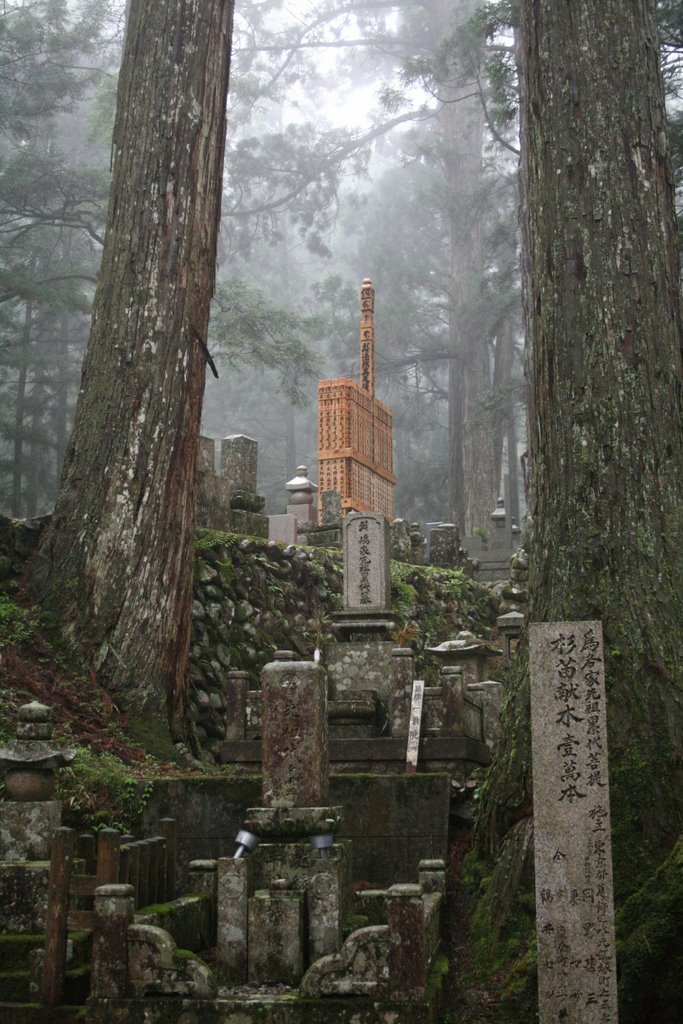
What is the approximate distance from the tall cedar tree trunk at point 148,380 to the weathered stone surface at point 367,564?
2.34m

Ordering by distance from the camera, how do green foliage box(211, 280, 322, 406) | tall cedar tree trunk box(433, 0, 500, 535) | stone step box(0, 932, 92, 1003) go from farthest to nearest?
tall cedar tree trunk box(433, 0, 500, 535) < green foliage box(211, 280, 322, 406) < stone step box(0, 932, 92, 1003)

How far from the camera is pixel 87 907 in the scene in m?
5.62

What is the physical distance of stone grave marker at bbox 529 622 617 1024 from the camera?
4.62 m

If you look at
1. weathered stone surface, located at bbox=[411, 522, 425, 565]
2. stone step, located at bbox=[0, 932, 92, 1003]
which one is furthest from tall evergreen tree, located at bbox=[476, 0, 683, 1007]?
weathered stone surface, located at bbox=[411, 522, 425, 565]

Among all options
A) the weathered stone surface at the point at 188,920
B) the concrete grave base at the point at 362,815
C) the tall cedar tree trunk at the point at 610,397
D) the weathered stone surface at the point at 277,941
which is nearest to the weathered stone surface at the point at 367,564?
the concrete grave base at the point at 362,815

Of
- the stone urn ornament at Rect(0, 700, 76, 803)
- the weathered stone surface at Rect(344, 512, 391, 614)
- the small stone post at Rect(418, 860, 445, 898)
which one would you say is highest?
the weathered stone surface at Rect(344, 512, 391, 614)

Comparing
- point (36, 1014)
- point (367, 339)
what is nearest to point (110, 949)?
point (36, 1014)

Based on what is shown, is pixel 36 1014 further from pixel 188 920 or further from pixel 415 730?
pixel 415 730

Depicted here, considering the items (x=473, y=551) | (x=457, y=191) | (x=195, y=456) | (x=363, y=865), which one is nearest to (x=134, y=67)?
(x=195, y=456)

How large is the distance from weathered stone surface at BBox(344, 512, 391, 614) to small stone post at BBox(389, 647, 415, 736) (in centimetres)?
197

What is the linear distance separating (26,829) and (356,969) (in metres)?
1.97

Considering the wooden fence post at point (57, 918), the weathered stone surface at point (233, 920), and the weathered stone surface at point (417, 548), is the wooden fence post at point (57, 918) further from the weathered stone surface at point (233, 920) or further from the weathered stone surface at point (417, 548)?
the weathered stone surface at point (417, 548)

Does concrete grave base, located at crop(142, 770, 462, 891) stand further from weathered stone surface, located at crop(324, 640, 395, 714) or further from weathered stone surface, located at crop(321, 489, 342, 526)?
weathered stone surface, located at crop(321, 489, 342, 526)

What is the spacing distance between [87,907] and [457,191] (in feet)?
83.8
